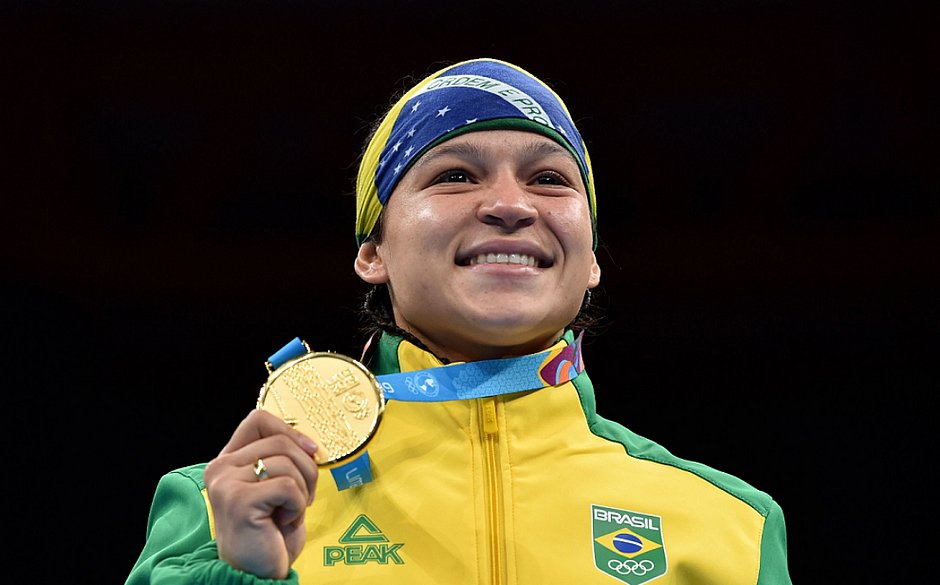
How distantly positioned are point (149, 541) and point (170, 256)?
1783mm

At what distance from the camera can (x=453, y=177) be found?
81.1 inches

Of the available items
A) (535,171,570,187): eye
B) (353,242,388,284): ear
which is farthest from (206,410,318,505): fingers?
(535,171,570,187): eye

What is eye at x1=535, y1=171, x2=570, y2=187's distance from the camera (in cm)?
208

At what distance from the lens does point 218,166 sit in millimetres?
3555

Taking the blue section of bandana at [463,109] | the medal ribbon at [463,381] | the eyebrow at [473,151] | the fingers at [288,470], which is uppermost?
the blue section of bandana at [463,109]

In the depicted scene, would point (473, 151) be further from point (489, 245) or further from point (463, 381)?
point (463, 381)

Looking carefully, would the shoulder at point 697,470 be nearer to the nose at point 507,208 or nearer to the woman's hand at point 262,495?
the nose at point 507,208

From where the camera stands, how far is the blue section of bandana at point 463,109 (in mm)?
2084

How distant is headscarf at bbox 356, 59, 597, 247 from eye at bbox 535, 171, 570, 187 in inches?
2.9

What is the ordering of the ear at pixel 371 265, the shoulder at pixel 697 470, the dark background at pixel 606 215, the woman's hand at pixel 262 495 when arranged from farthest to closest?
1. the dark background at pixel 606 215
2. the ear at pixel 371 265
3. the shoulder at pixel 697 470
4. the woman's hand at pixel 262 495

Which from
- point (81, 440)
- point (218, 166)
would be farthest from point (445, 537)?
point (218, 166)

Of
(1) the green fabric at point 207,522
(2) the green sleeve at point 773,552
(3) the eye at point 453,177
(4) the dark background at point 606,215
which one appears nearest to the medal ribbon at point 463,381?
(1) the green fabric at point 207,522

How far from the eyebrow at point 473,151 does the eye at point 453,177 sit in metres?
0.03

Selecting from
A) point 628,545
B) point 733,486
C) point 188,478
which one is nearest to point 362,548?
point 188,478
